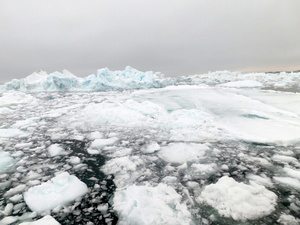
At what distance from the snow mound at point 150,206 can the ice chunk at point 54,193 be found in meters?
0.43

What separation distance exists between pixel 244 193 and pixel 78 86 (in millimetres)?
26510

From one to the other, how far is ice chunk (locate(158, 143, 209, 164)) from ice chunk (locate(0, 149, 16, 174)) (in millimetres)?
2007

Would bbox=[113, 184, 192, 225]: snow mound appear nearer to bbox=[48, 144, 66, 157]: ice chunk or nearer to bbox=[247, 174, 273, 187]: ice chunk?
bbox=[247, 174, 273, 187]: ice chunk

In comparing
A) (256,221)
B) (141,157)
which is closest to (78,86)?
(141,157)

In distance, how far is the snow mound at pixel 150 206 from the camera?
165cm

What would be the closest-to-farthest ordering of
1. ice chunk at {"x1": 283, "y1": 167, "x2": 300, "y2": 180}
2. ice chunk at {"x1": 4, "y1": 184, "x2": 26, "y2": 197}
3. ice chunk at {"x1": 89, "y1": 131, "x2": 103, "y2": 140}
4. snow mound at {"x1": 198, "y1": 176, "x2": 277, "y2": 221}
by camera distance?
snow mound at {"x1": 198, "y1": 176, "x2": 277, "y2": 221} < ice chunk at {"x1": 4, "y1": 184, "x2": 26, "y2": 197} < ice chunk at {"x1": 283, "y1": 167, "x2": 300, "y2": 180} < ice chunk at {"x1": 89, "y1": 131, "x2": 103, "y2": 140}

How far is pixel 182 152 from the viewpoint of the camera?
2.98 m

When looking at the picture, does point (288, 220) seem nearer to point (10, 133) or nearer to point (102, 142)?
point (102, 142)

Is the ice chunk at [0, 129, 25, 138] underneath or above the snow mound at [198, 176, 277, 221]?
above

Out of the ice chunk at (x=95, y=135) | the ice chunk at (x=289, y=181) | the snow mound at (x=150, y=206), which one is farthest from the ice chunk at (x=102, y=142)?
the ice chunk at (x=289, y=181)

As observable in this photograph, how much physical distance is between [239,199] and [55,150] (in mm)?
2672

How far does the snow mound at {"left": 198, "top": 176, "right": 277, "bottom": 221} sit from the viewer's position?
5.58 ft

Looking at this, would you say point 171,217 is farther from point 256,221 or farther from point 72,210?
point 72,210

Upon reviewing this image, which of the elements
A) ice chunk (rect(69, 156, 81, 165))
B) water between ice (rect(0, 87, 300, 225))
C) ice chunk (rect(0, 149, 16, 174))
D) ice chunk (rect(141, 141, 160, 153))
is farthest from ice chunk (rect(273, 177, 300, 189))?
ice chunk (rect(0, 149, 16, 174))
